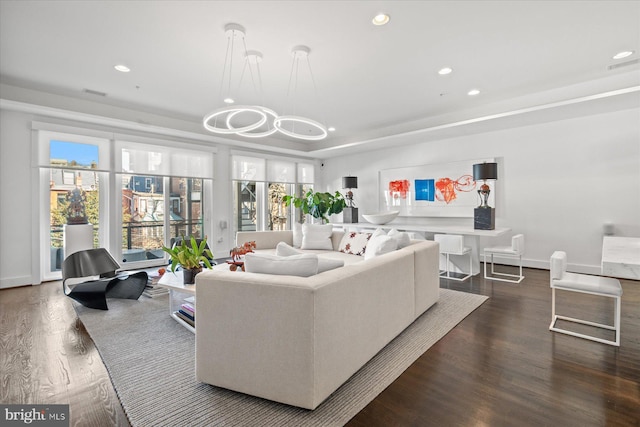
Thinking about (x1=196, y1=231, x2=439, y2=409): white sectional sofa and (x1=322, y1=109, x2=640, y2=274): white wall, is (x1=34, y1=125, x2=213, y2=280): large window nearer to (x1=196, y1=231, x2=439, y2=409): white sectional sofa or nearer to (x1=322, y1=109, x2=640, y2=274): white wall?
(x1=196, y1=231, x2=439, y2=409): white sectional sofa

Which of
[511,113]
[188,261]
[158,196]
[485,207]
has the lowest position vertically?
[188,261]

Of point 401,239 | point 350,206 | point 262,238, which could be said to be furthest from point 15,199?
point 350,206

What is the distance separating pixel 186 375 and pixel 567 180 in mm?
5819

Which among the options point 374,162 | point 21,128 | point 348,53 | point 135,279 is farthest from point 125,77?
point 374,162

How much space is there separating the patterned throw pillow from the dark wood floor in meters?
1.81

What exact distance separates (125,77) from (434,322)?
15.3ft

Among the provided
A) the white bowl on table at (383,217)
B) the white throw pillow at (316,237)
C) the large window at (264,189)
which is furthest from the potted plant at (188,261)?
the white bowl on table at (383,217)

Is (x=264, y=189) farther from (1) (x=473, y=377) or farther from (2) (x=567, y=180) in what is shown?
(1) (x=473, y=377)

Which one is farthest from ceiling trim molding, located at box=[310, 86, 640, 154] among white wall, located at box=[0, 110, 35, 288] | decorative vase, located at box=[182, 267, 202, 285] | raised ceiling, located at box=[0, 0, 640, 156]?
white wall, located at box=[0, 110, 35, 288]

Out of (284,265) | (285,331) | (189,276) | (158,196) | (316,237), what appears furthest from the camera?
(158,196)

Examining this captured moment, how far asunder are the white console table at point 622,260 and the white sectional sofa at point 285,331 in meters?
1.40

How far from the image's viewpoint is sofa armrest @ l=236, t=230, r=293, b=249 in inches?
195

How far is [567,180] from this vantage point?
15.6ft

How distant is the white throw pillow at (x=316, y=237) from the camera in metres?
4.89
